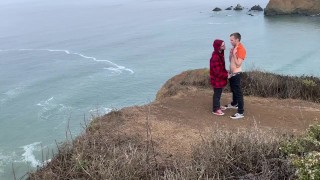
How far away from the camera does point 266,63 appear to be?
38719 mm

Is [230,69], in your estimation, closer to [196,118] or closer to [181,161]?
[196,118]

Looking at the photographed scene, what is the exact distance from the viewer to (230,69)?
9.25 meters

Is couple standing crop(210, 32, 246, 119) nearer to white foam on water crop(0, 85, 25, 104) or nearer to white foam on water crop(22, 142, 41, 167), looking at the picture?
white foam on water crop(22, 142, 41, 167)

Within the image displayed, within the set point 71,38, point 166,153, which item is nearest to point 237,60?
point 166,153

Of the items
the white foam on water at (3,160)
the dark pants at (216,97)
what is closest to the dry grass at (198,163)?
the dark pants at (216,97)

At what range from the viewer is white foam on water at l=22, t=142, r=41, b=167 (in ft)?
66.5

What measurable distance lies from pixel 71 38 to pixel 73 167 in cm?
5262

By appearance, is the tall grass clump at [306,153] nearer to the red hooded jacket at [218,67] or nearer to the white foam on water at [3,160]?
the red hooded jacket at [218,67]

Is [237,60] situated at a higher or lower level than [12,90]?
higher

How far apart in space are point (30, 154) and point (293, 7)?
55302mm

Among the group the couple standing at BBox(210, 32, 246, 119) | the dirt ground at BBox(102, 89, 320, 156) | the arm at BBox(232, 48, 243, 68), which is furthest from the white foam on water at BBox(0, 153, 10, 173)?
the arm at BBox(232, 48, 243, 68)

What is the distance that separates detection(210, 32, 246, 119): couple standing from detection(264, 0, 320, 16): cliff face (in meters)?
60.6

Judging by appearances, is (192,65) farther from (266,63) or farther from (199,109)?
(199,109)

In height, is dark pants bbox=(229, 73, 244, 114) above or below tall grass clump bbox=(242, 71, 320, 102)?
above
